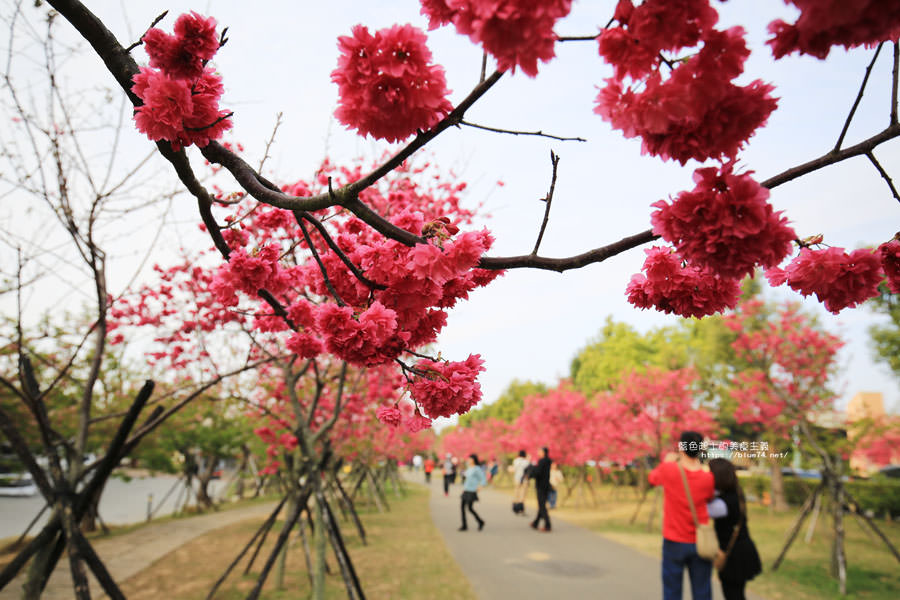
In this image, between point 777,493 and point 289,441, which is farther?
point 777,493

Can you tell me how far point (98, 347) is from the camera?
429cm

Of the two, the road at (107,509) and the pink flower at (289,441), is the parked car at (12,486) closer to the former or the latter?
the road at (107,509)

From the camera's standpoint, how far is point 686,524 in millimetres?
4766

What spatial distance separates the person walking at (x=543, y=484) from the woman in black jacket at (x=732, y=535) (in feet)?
23.0

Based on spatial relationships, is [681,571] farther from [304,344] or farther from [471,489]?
[471,489]

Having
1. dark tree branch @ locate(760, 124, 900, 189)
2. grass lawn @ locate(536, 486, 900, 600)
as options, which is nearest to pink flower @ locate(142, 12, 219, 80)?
dark tree branch @ locate(760, 124, 900, 189)

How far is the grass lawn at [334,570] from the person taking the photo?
22.8ft

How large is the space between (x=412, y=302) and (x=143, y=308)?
22.4ft

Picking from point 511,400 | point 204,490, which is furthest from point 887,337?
point 511,400

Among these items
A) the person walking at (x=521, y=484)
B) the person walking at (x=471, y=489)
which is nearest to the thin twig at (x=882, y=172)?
the person walking at (x=471, y=489)

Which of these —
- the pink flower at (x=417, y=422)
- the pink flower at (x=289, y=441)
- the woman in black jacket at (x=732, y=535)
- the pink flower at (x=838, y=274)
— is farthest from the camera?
the pink flower at (x=289, y=441)

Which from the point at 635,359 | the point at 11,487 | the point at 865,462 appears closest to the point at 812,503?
the point at 865,462

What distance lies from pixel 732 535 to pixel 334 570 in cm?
643

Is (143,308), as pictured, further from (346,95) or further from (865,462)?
(865,462)
